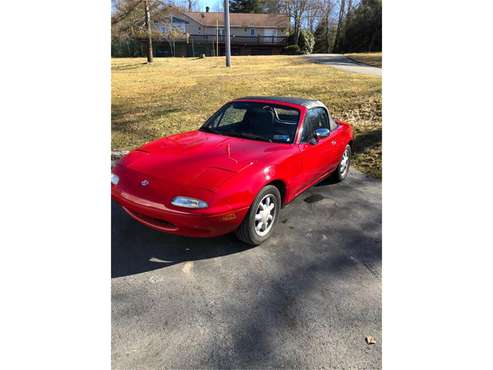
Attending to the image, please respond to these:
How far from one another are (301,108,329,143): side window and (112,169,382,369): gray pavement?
1.05 meters

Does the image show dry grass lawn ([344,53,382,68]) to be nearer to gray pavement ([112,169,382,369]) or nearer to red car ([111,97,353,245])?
red car ([111,97,353,245])

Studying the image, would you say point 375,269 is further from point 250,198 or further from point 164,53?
point 164,53

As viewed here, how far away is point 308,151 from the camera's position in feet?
13.3

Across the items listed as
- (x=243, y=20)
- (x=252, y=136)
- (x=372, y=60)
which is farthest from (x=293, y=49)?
(x=252, y=136)

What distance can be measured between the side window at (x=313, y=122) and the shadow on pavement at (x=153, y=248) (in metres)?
1.58

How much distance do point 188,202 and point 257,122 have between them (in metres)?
1.76

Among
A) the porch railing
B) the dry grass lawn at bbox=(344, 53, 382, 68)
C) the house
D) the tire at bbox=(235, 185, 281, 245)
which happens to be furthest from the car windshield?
the porch railing

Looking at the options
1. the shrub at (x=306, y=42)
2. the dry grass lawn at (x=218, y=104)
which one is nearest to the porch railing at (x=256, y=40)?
the shrub at (x=306, y=42)

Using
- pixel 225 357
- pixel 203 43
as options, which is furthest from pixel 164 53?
pixel 225 357

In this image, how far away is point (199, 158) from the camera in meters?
3.53

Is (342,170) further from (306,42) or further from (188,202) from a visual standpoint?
(306,42)

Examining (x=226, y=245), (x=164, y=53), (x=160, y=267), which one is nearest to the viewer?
(x=160, y=267)

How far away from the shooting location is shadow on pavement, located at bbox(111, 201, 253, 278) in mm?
3072

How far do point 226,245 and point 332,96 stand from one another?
32.1 feet
